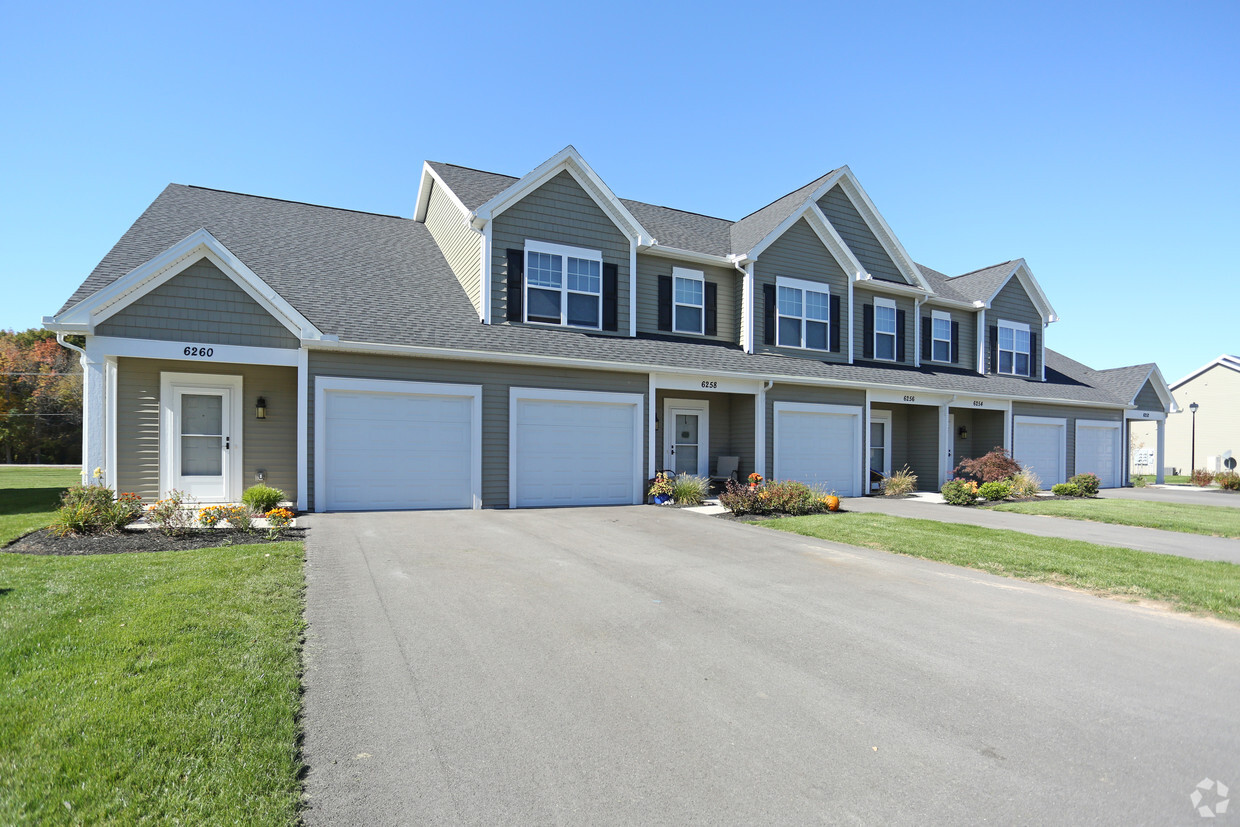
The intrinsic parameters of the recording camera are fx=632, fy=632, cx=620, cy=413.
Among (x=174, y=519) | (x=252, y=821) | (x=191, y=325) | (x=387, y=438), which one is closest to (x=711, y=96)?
(x=387, y=438)

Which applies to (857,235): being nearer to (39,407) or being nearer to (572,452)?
(572,452)

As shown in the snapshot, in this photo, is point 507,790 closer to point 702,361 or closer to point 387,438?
point 387,438

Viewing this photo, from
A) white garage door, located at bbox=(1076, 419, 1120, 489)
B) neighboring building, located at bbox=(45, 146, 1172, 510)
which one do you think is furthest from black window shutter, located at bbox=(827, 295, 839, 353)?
white garage door, located at bbox=(1076, 419, 1120, 489)

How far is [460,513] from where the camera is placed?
41.5ft

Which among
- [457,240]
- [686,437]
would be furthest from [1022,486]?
[457,240]

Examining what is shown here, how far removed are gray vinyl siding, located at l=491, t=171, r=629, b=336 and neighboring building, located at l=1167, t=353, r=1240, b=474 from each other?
35390mm

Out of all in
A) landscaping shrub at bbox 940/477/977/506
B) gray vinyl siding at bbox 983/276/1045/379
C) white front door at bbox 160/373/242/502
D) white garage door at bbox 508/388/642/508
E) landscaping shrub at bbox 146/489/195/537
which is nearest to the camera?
landscaping shrub at bbox 146/489/195/537

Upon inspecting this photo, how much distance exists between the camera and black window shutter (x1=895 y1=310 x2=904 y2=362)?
2070 cm

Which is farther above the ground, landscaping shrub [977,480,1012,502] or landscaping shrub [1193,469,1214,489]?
landscaping shrub [977,480,1012,502]

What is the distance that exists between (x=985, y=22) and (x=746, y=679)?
14661 millimetres

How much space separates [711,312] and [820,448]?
4.90 m

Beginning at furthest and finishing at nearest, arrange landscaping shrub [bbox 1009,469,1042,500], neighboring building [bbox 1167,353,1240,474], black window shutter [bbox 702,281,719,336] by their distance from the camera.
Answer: neighboring building [bbox 1167,353,1240,474] → landscaping shrub [bbox 1009,469,1042,500] → black window shutter [bbox 702,281,719,336]

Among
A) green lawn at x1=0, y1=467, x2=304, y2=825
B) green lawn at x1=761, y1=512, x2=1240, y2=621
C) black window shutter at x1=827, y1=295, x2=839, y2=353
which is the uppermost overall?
black window shutter at x1=827, y1=295, x2=839, y2=353

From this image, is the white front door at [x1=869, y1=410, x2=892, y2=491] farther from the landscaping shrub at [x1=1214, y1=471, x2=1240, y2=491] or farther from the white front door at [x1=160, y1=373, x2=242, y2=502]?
the white front door at [x1=160, y1=373, x2=242, y2=502]
